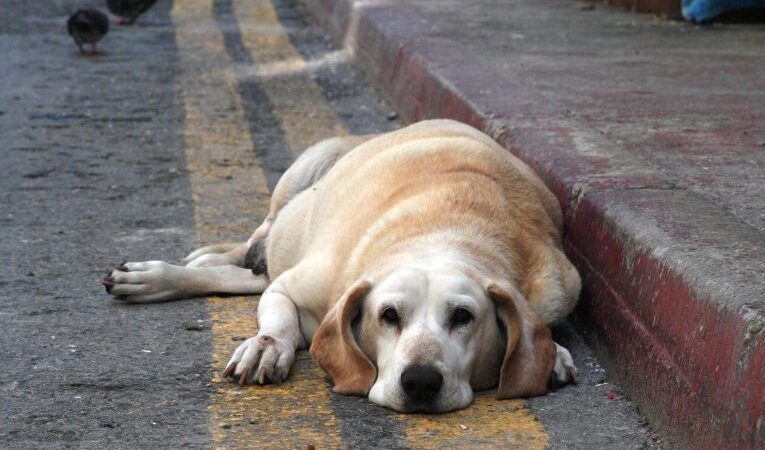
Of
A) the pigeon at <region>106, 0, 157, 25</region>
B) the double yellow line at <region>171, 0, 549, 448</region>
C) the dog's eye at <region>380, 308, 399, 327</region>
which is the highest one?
the dog's eye at <region>380, 308, 399, 327</region>

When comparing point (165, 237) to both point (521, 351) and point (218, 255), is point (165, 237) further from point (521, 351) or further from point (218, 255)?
point (521, 351)

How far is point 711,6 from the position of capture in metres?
9.57

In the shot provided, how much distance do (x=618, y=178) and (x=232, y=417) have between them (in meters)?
1.80

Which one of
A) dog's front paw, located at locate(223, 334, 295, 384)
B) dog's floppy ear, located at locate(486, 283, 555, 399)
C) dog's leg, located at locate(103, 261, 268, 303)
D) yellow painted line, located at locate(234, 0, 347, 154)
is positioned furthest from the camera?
yellow painted line, located at locate(234, 0, 347, 154)

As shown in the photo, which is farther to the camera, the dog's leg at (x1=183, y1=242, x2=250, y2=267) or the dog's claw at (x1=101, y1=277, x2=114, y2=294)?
the dog's leg at (x1=183, y1=242, x2=250, y2=267)

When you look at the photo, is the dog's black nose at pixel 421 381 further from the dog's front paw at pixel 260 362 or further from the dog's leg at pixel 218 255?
the dog's leg at pixel 218 255

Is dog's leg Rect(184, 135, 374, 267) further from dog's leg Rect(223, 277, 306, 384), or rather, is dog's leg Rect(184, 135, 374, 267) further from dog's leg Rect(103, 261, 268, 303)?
dog's leg Rect(223, 277, 306, 384)

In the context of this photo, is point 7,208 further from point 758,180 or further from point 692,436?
point 692,436

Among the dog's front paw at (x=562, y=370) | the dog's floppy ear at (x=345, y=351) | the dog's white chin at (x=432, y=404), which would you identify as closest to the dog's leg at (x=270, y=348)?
the dog's floppy ear at (x=345, y=351)

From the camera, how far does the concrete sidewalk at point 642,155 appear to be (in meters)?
A: 3.48

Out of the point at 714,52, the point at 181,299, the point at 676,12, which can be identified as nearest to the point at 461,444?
the point at 181,299

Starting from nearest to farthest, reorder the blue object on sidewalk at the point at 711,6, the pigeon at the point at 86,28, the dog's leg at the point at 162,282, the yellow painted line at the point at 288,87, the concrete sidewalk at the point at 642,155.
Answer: the concrete sidewalk at the point at 642,155 < the dog's leg at the point at 162,282 < the yellow painted line at the point at 288,87 < the blue object on sidewalk at the point at 711,6 < the pigeon at the point at 86,28

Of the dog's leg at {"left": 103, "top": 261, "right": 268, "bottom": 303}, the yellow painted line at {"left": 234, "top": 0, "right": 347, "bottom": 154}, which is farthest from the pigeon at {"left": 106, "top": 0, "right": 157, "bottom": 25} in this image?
the dog's leg at {"left": 103, "top": 261, "right": 268, "bottom": 303}

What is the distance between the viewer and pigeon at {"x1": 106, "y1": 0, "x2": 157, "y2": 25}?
12531 millimetres
